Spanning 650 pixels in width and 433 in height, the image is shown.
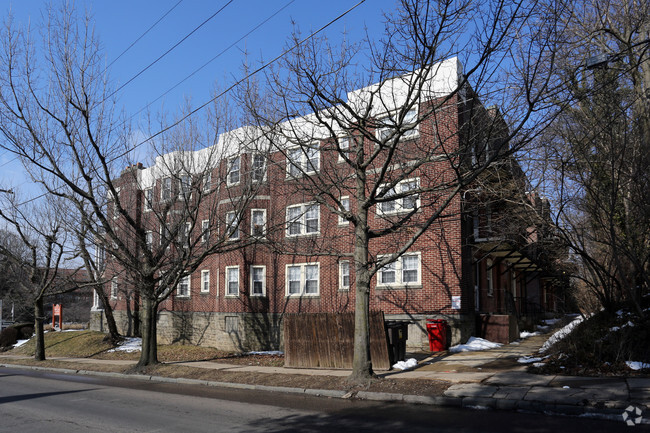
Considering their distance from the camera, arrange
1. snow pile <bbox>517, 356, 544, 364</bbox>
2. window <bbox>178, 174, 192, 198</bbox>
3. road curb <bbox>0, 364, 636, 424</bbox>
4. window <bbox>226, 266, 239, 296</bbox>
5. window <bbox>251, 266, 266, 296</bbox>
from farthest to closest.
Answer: window <bbox>226, 266, 239, 296</bbox>, window <bbox>251, 266, 266, 296</bbox>, window <bbox>178, 174, 192, 198</bbox>, snow pile <bbox>517, 356, 544, 364</bbox>, road curb <bbox>0, 364, 636, 424</bbox>

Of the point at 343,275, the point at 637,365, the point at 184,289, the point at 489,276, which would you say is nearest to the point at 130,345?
the point at 184,289

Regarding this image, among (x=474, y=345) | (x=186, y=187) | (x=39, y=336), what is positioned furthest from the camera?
(x=39, y=336)

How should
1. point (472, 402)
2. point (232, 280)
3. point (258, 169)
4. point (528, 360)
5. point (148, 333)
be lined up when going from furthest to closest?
point (232, 280)
point (148, 333)
point (258, 169)
point (528, 360)
point (472, 402)

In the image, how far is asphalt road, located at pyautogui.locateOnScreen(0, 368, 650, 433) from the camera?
25.8 ft

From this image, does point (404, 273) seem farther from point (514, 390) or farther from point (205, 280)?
point (205, 280)

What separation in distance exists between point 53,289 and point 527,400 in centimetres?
2446

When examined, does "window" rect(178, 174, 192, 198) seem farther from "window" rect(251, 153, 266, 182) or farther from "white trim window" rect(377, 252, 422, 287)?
"white trim window" rect(377, 252, 422, 287)

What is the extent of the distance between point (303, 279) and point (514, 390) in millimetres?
13646

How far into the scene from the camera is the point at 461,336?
59.0 ft

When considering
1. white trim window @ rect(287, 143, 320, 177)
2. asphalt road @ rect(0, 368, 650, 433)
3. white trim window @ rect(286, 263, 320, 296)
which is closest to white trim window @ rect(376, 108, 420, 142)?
white trim window @ rect(287, 143, 320, 177)

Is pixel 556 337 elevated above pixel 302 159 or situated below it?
below

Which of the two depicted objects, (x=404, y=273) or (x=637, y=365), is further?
(x=404, y=273)

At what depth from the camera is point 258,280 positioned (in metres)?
24.0

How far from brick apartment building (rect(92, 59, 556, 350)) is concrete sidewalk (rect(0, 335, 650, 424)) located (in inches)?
173
